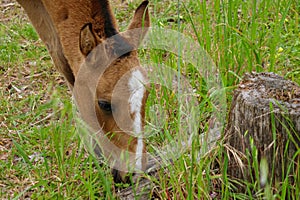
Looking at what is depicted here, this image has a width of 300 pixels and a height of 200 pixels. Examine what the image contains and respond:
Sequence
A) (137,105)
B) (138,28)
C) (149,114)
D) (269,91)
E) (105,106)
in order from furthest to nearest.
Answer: (149,114)
(138,28)
(105,106)
(137,105)
(269,91)

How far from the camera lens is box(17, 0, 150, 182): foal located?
353 centimetres

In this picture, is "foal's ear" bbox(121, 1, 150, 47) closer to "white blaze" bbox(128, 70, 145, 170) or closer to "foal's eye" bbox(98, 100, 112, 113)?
"white blaze" bbox(128, 70, 145, 170)

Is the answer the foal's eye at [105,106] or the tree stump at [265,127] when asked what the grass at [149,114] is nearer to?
the tree stump at [265,127]

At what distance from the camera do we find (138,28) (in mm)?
3982

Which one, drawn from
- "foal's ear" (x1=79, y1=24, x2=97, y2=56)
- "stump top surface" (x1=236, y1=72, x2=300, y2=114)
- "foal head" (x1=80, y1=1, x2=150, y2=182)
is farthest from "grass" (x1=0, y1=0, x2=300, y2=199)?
"foal's ear" (x1=79, y1=24, x2=97, y2=56)

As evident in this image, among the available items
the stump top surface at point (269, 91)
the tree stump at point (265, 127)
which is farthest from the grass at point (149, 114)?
the stump top surface at point (269, 91)

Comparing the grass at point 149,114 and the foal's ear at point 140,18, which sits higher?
the foal's ear at point 140,18

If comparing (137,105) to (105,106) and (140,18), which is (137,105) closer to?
(105,106)

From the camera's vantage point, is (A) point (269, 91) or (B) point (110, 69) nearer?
(A) point (269, 91)

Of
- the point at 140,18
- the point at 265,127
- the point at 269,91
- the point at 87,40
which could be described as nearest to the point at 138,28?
the point at 140,18

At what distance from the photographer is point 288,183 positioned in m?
3.04

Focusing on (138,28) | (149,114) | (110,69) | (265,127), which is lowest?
(149,114)

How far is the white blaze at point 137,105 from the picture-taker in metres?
3.49

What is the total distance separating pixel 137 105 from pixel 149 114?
30.0 inches
